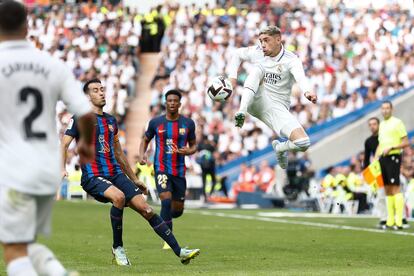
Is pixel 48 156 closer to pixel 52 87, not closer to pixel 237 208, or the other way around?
pixel 52 87

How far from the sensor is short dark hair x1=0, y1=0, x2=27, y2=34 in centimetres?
793

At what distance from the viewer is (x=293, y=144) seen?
15.5 meters

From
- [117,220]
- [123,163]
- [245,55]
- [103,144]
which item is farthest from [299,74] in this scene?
[117,220]

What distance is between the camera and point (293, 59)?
15695 mm

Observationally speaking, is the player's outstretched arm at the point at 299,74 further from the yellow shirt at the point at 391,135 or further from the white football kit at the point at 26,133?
the white football kit at the point at 26,133

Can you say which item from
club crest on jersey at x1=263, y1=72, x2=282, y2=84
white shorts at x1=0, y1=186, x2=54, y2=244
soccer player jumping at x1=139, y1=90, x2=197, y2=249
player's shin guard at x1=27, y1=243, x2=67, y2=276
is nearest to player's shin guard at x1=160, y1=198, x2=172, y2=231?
soccer player jumping at x1=139, y1=90, x2=197, y2=249

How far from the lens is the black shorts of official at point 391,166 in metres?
21.3

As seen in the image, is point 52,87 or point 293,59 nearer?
point 52,87

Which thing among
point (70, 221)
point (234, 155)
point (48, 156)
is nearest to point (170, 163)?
point (70, 221)

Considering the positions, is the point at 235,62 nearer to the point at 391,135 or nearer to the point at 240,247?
the point at 240,247

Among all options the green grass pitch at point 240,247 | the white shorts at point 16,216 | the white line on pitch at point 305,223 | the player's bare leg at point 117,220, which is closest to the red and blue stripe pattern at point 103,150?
the player's bare leg at point 117,220

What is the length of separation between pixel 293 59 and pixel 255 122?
64.9ft

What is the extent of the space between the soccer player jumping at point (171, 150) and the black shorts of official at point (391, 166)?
18.3ft

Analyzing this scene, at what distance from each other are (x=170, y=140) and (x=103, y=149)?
329 cm
